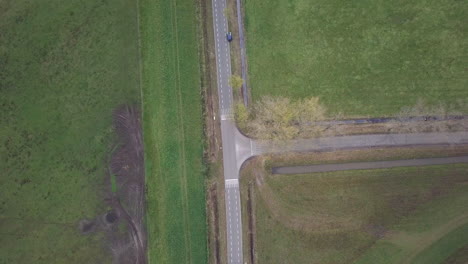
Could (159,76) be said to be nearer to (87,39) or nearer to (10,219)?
(87,39)

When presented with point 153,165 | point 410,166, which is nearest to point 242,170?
point 153,165

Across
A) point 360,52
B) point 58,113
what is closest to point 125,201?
point 58,113

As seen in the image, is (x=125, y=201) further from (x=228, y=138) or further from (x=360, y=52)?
(x=360, y=52)

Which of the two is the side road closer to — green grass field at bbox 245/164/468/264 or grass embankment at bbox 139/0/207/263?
green grass field at bbox 245/164/468/264

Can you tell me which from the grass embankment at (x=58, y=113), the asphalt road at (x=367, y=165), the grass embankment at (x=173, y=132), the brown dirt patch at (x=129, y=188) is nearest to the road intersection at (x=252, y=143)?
the asphalt road at (x=367, y=165)

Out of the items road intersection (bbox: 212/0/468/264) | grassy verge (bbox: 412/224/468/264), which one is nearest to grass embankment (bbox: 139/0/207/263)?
road intersection (bbox: 212/0/468/264)
